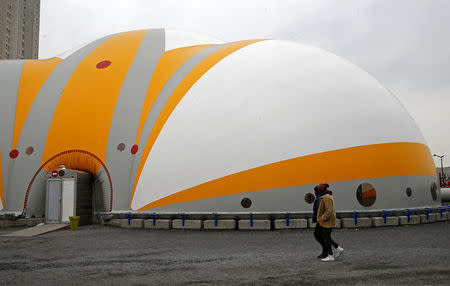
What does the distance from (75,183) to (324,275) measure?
42.0ft

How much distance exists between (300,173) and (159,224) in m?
5.61

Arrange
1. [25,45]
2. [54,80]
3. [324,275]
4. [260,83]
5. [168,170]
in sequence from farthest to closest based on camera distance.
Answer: [25,45]
[54,80]
[260,83]
[168,170]
[324,275]

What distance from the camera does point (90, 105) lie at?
18.5 metres

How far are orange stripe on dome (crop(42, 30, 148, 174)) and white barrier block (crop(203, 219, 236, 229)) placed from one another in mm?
5496

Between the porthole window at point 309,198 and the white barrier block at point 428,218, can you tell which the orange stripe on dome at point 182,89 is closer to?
the porthole window at point 309,198

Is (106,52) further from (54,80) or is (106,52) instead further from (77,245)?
(77,245)

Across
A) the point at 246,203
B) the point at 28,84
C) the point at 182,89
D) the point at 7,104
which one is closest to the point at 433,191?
the point at 246,203

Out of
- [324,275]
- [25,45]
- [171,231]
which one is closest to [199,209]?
[171,231]

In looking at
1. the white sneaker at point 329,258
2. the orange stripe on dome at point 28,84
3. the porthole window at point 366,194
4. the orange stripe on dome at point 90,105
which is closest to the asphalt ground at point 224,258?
the white sneaker at point 329,258

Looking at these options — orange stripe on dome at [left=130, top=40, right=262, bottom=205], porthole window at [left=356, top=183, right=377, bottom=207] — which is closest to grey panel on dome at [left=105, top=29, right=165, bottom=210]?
orange stripe on dome at [left=130, top=40, right=262, bottom=205]

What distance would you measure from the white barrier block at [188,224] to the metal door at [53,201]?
549 centimetres

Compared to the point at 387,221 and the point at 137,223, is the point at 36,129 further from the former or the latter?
the point at 387,221

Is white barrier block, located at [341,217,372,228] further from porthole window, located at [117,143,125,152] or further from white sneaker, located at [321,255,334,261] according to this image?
porthole window, located at [117,143,125,152]

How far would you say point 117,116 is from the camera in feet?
59.2
